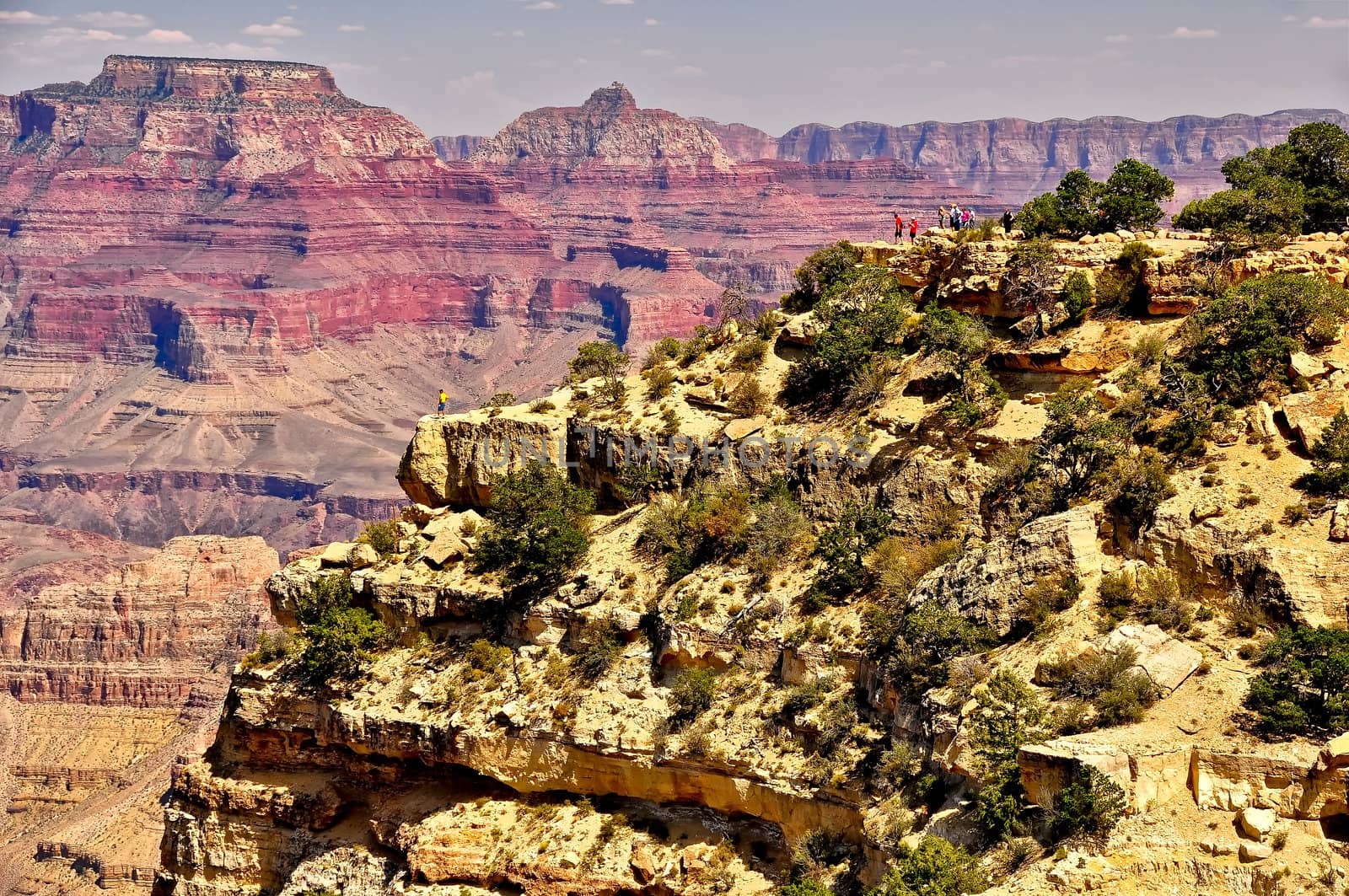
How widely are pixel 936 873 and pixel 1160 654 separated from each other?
7.46 meters

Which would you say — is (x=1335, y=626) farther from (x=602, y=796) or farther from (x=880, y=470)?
(x=602, y=796)

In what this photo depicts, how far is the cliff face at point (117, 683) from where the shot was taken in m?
132

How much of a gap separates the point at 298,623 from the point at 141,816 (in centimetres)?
7768

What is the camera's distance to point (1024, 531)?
1523 inches

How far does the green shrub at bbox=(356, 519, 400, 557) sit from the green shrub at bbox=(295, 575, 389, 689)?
10.5 ft

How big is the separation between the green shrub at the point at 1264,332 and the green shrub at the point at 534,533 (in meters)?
21.9

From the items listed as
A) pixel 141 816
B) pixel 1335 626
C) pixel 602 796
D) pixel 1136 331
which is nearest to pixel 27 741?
pixel 141 816

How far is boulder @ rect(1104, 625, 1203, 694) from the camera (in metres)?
33.0

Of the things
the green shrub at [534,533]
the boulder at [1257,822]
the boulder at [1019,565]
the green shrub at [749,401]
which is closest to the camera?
the boulder at [1257,822]

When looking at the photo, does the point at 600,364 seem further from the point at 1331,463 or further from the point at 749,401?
the point at 1331,463

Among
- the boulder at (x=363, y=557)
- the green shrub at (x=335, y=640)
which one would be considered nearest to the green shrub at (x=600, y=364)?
the boulder at (x=363, y=557)

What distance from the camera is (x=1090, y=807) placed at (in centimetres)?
2939

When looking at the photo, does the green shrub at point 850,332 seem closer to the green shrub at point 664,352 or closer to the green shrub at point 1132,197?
the green shrub at point 664,352

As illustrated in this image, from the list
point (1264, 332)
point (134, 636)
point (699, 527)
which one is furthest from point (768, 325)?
point (134, 636)
